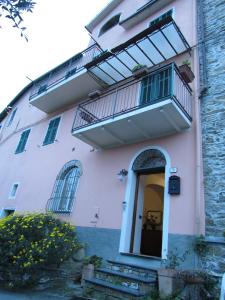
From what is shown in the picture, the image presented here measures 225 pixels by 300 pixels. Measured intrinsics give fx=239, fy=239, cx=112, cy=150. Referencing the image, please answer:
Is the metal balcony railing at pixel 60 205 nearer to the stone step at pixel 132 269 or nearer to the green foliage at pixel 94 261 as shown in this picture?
the green foliage at pixel 94 261

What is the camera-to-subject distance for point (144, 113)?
6273 millimetres

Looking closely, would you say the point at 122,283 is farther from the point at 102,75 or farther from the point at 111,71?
the point at 102,75

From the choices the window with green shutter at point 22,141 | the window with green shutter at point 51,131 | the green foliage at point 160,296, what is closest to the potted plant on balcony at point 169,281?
the green foliage at point 160,296

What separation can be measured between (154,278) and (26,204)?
24.3 feet

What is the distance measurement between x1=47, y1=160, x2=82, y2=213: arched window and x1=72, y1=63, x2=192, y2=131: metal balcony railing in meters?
1.81

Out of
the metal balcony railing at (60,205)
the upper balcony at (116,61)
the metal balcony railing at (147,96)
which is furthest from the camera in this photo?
the metal balcony railing at (60,205)

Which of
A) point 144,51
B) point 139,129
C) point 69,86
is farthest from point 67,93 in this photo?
point 139,129

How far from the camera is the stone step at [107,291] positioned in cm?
429

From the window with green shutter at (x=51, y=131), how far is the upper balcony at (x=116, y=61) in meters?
0.78

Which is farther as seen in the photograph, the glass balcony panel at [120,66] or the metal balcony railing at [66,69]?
the metal balcony railing at [66,69]

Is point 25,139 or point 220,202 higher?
point 25,139

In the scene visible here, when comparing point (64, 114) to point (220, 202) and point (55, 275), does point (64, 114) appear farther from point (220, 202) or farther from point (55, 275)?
point (220, 202)

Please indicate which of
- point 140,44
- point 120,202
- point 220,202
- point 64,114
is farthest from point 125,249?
point 64,114

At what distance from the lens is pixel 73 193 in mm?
8648
